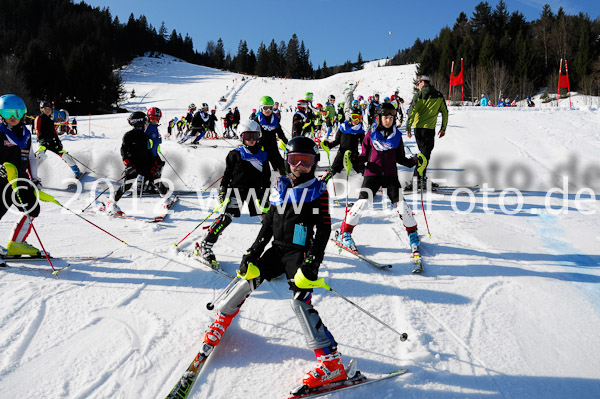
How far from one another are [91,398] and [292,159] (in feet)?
7.28

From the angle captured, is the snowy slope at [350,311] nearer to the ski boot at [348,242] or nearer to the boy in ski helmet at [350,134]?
the ski boot at [348,242]

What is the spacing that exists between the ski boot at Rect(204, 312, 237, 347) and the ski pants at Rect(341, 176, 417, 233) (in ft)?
8.00

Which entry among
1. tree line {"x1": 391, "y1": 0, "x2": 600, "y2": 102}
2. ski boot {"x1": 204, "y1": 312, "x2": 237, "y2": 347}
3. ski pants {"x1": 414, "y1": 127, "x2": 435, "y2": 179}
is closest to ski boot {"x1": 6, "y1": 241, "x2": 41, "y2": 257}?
ski boot {"x1": 204, "y1": 312, "x2": 237, "y2": 347}

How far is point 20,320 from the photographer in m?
3.35

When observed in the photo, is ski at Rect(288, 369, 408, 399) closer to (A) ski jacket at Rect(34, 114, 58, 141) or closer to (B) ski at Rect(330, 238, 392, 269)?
(B) ski at Rect(330, 238, 392, 269)

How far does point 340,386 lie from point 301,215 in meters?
1.27

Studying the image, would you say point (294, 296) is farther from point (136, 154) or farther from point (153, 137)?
point (153, 137)

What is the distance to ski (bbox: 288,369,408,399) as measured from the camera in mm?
2525

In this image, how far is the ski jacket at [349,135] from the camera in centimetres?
775

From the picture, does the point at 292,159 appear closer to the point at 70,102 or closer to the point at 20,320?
the point at 20,320

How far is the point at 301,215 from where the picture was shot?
2846 millimetres

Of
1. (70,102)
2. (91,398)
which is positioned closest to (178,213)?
(91,398)

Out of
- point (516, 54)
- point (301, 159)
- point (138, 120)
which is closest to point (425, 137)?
point (301, 159)

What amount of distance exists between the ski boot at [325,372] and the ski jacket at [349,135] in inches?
220
